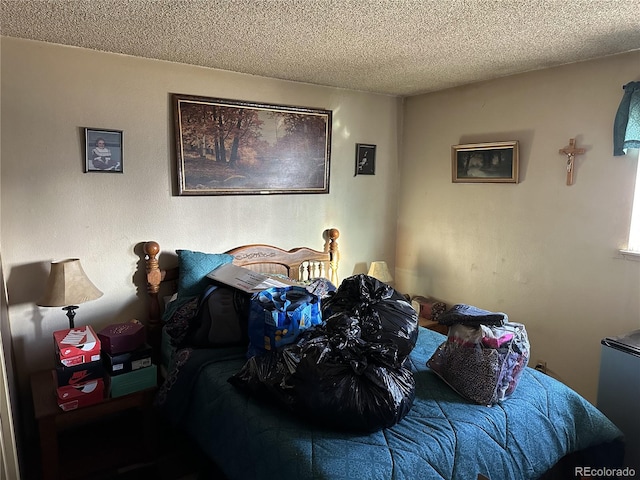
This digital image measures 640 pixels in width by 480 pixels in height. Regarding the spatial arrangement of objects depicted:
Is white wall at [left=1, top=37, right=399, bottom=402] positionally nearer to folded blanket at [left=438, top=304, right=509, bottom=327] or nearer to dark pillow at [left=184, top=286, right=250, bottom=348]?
dark pillow at [left=184, top=286, right=250, bottom=348]

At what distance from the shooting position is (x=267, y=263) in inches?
123

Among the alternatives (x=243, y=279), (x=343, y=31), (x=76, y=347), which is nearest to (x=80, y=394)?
(x=76, y=347)

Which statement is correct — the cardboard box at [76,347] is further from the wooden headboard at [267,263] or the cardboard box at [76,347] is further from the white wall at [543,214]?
the white wall at [543,214]

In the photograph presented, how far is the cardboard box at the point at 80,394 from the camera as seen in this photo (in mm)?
2049

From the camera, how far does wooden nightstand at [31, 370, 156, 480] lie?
2033 millimetres

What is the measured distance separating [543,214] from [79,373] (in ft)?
9.31

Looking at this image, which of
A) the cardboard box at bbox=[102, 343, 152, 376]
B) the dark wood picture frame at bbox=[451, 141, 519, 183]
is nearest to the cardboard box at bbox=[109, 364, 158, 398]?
the cardboard box at bbox=[102, 343, 152, 376]

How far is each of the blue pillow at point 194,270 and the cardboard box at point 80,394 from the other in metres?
0.65

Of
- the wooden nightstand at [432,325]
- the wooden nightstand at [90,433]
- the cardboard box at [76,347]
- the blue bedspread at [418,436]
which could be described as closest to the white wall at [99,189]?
the cardboard box at [76,347]

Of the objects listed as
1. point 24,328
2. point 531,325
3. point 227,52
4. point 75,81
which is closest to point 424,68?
point 227,52

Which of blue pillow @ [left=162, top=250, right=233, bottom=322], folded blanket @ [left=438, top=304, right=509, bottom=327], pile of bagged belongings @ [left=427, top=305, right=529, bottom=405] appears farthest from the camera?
blue pillow @ [left=162, top=250, right=233, bottom=322]

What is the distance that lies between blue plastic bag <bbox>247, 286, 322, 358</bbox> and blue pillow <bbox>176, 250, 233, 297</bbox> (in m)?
0.51

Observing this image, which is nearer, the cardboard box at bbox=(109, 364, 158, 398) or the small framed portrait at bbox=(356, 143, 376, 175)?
the cardboard box at bbox=(109, 364, 158, 398)

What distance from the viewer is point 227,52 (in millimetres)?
2447
